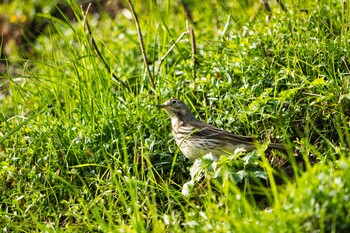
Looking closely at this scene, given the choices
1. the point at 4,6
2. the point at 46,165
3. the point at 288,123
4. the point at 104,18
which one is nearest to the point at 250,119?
the point at 288,123

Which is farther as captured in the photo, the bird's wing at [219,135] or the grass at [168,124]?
the bird's wing at [219,135]

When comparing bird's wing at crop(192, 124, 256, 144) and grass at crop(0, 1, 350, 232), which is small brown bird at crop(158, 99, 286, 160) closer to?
bird's wing at crop(192, 124, 256, 144)

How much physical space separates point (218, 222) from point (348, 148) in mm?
1596

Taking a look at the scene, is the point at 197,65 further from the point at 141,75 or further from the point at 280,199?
the point at 280,199

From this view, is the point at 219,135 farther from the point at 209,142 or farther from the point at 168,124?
the point at 168,124

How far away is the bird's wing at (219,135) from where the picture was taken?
234 inches

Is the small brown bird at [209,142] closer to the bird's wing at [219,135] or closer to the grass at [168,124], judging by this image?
the bird's wing at [219,135]

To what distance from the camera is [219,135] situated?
19.6 feet

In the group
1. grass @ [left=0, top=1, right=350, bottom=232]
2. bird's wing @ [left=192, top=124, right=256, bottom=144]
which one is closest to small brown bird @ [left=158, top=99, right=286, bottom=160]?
bird's wing @ [left=192, top=124, right=256, bottom=144]

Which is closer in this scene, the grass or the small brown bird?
the grass

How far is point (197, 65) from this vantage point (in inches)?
278

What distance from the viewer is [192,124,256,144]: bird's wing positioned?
5.94 meters

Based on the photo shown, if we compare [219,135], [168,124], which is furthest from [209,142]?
[168,124]

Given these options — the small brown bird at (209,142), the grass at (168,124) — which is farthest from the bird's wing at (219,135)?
the grass at (168,124)
